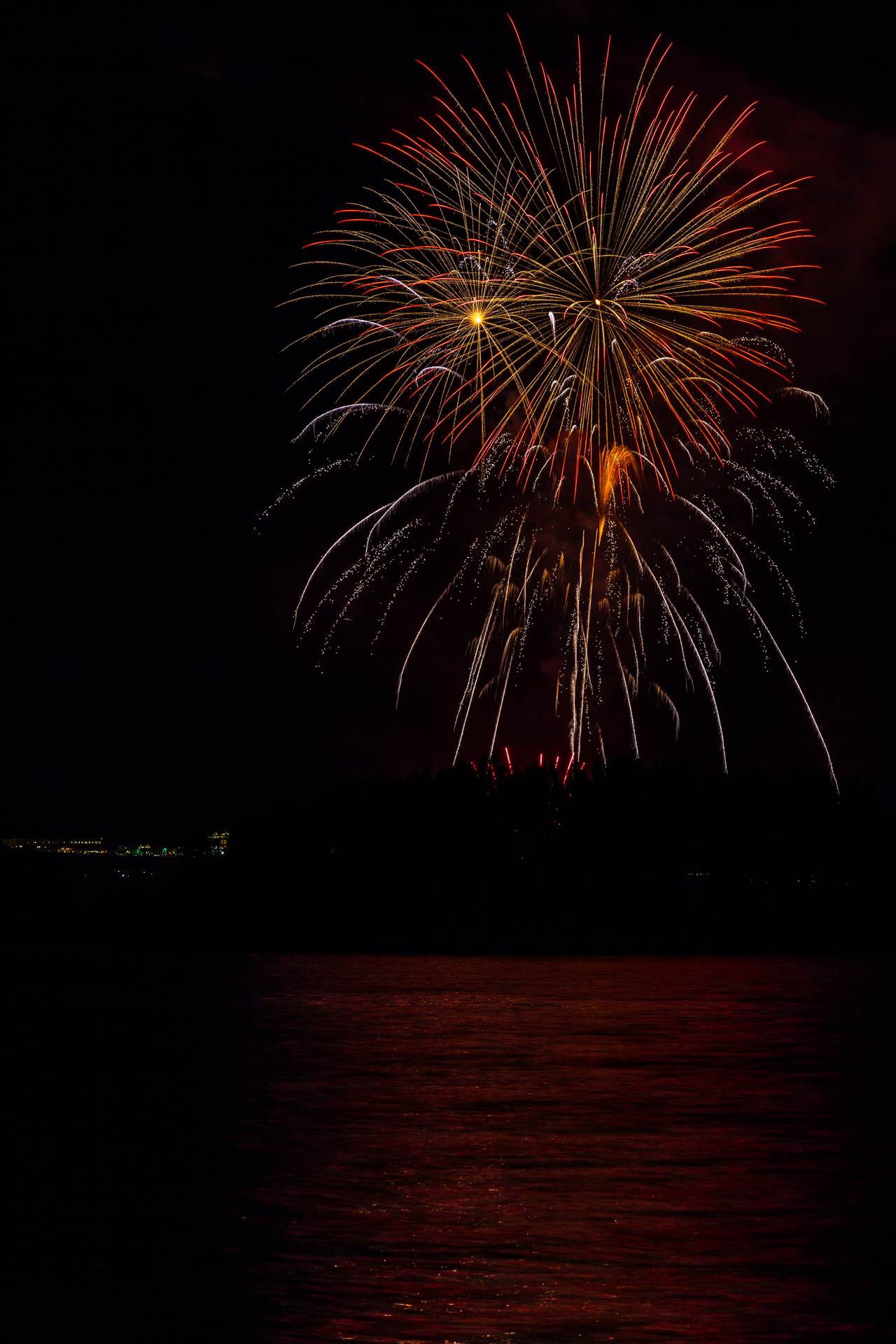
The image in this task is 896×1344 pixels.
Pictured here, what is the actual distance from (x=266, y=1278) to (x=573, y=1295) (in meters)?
1.99

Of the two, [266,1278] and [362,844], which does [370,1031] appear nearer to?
[266,1278]

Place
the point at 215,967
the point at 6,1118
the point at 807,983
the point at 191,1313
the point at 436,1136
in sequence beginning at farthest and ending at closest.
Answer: the point at 215,967, the point at 807,983, the point at 6,1118, the point at 436,1136, the point at 191,1313

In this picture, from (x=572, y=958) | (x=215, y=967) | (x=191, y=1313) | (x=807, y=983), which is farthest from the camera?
(x=572, y=958)

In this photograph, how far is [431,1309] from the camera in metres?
10.0

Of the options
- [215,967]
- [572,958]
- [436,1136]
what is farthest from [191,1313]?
[572,958]

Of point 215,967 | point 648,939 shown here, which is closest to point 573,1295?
point 215,967

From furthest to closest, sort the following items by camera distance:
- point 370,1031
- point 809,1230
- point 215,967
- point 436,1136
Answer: point 215,967 < point 370,1031 < point 436,1136 < point 809,1230

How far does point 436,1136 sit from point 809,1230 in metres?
5.78

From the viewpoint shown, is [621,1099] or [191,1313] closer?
[191,1313]

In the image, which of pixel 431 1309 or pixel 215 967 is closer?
pixel 431 1309

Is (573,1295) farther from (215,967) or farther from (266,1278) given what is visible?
(215,967)

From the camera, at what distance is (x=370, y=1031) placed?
101 feet

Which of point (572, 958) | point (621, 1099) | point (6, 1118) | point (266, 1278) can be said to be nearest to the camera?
point (266, 1278)

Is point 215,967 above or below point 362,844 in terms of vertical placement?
below
